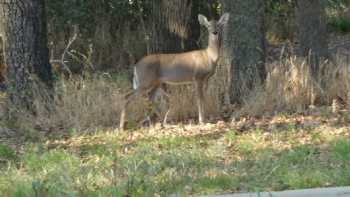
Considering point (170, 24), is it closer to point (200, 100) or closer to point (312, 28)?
point (200, 100)

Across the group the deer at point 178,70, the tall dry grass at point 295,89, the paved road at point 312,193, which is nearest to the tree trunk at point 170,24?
the tall dry grass at point 295,89

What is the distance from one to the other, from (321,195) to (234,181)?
3.55 feet

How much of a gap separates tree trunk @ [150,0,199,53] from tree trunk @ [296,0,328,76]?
2183 millimetres

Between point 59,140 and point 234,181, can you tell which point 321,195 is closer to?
point 234,181

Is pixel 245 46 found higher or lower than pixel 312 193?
higher

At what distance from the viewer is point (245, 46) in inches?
445

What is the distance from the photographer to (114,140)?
31.0 ft

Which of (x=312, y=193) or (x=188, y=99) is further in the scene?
(x=188, y=99)

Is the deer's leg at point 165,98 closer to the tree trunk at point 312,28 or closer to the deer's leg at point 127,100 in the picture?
the deer's leg at point 127,100

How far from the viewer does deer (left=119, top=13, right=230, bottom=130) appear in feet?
34.0

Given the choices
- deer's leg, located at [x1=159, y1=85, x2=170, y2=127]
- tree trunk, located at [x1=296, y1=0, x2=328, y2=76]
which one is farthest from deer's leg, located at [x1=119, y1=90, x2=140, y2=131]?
tree trunk, located at [x1=296, y1=0, x2=328, y2=76]

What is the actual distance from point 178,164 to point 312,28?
6.64 metres

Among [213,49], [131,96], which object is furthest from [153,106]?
[213,49]

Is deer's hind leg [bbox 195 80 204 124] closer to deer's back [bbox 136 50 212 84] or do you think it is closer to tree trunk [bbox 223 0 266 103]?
deer's back [bbox 136 50 212 84]
